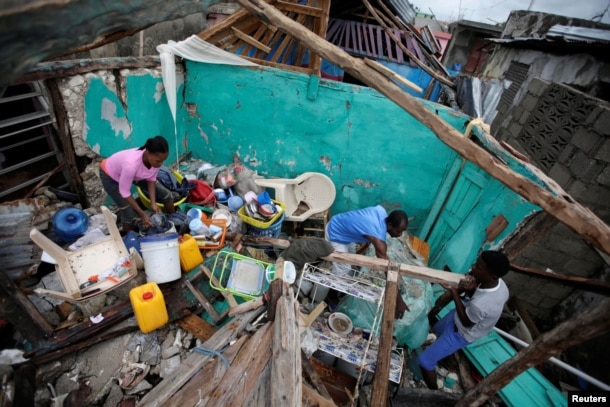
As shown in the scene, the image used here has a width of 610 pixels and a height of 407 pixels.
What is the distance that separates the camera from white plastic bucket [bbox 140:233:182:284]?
10.3 feet

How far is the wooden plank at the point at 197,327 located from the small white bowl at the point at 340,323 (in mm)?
1318

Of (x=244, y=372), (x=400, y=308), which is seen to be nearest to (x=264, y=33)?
(x=400, y=308)

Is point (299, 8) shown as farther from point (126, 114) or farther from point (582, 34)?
point (582, 34)

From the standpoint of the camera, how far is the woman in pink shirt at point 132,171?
321 cm

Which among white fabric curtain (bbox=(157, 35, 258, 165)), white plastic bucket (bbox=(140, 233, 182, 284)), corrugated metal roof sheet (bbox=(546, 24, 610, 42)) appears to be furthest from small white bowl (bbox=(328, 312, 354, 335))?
corrugated metal roof sheet (bbox=(546, 24, 610, 42))

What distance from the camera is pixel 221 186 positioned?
5.16 metres

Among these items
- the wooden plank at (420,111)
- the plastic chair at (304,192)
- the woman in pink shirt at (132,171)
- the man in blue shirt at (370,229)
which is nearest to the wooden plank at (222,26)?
the woman in pink shirt at (132,171)

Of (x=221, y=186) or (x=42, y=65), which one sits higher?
(x=42, y=65)

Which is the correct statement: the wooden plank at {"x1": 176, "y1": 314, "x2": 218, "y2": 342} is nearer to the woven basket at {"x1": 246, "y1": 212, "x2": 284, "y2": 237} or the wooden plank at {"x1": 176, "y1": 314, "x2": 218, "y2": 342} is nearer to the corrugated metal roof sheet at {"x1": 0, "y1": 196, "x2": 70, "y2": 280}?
the woven basket at {"x1": 246, "y1": 212, "x2": 284, "y2": 237}

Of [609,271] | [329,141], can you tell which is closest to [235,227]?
[329,141]

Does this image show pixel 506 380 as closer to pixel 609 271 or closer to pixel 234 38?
pixel 609 271

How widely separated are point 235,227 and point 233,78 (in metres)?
2.63

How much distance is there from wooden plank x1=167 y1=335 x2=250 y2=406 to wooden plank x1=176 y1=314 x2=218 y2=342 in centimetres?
159

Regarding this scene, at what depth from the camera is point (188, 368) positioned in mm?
1612
